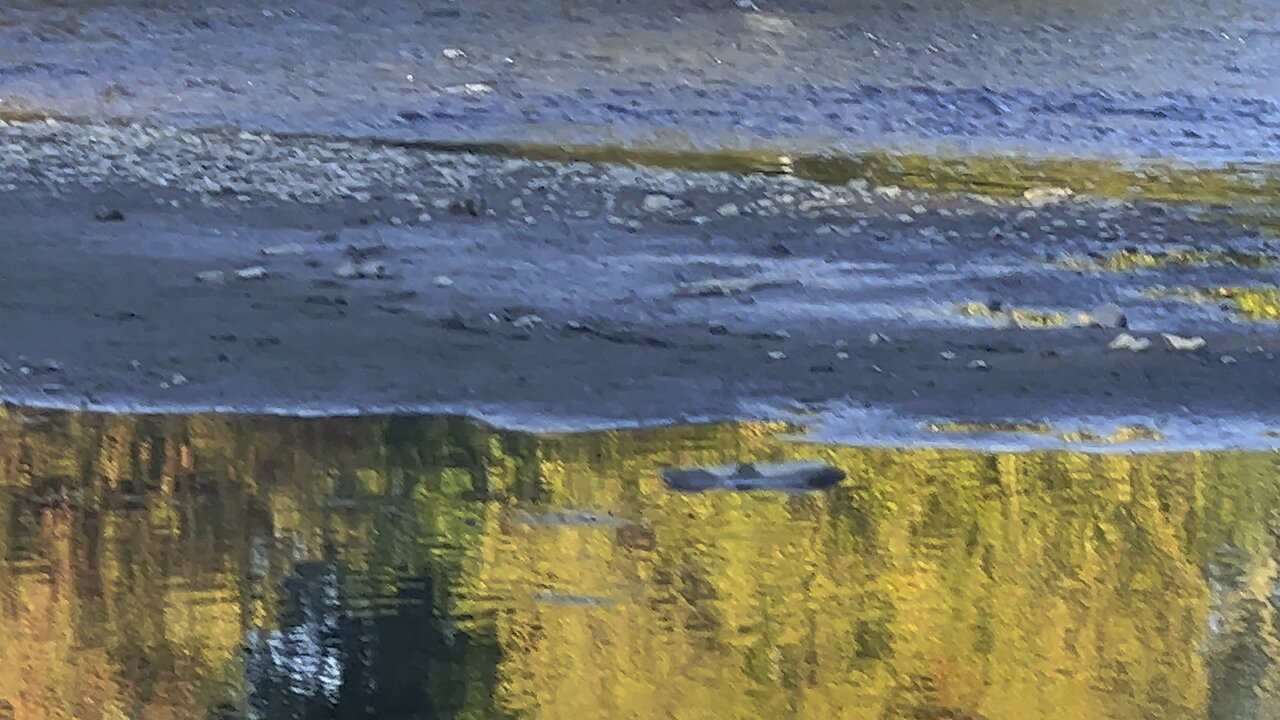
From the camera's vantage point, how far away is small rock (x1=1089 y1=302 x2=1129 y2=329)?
8.75ft

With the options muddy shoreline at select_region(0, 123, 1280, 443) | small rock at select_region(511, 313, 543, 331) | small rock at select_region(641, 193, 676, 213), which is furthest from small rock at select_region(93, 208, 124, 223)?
small rock at select_region(641, 193, 676, 213)

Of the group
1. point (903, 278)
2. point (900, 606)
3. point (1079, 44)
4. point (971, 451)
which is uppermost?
point (1079, 44)

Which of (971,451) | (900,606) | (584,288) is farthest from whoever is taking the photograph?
(584,288)

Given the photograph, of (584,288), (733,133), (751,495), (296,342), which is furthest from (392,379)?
(733,133)

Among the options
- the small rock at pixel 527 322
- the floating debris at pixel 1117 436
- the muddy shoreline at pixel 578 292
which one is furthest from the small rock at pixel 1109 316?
the small rock at pixel 527 322

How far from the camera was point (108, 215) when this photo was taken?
2.89m

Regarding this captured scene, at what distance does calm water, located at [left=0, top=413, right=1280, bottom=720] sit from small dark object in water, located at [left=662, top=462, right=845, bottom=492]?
23 mm

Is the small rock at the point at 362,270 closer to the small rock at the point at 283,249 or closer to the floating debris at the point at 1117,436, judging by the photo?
the small rock at the point at 283,249

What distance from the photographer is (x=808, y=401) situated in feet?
8.05

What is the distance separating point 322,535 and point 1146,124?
8.14 feet

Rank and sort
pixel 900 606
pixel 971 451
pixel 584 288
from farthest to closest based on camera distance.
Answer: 1. pixel 584 288
2. pixel 971 451
3. pixel 900 606

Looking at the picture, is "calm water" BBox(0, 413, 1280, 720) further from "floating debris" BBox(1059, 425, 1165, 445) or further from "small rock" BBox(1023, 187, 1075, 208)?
"small rock" BBox(1023, 187, 1075, 208)

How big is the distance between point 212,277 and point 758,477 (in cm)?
125

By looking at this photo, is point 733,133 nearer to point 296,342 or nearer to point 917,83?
point 917,83
